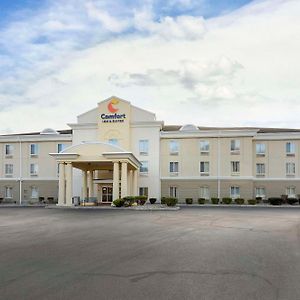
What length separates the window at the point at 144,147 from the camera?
4753 cm

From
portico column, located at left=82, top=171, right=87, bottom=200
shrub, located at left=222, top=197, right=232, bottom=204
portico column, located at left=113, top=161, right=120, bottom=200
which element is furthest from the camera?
shrub, located at left=222, top=197, right=232, bottom=204

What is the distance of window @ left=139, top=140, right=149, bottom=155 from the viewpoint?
47531 mm

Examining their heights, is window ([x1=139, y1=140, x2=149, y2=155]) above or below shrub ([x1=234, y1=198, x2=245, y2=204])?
above

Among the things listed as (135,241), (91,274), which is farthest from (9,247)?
(91,274)

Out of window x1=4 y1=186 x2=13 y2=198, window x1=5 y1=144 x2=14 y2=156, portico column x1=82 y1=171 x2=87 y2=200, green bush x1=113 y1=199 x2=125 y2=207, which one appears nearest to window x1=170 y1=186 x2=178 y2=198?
portico column x1=82 y1=171 x2=87 y2=200

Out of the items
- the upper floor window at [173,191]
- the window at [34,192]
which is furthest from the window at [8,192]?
the upper floor window at [173,191]

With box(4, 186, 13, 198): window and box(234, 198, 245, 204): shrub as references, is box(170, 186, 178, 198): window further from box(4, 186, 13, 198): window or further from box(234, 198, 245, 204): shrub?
box(4, 186, 13, 198): window

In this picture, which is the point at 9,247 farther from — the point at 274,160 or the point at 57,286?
the point at 274,160

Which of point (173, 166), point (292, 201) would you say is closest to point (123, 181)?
point (173, 166)

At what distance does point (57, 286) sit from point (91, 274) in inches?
40.9

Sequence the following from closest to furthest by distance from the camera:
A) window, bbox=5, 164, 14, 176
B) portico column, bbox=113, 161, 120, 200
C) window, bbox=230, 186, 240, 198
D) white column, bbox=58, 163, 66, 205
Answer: portico column, bbox=113, 161, 120, 200
white column, bbox=58, 163, 66, 205
window, bbox=230, 186, 240, 198
window, bbox=5, 164, 14, 176

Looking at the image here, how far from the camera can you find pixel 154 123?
155 ft

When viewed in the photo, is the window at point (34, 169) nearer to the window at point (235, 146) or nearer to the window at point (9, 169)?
the window at point (9, 169)

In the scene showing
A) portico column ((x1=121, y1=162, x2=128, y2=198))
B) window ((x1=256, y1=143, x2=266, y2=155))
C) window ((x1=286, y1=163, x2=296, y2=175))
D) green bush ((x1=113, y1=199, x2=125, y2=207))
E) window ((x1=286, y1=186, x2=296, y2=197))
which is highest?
window ((x1=256, y1=143, x2=266, y2=155))
